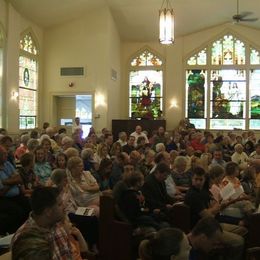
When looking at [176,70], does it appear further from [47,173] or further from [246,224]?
[246,224]

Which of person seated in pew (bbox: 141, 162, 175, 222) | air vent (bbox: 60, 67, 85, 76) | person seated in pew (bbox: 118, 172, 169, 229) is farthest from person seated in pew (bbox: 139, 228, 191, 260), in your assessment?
air vent (bbox: 60, 67, 85, 76)

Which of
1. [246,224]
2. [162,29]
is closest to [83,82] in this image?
[162,29]

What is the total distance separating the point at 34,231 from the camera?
228cm

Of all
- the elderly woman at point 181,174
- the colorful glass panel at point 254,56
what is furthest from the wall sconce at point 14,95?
the colorful glass panel at point 254,56

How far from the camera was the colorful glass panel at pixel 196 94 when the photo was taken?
51.0 feet

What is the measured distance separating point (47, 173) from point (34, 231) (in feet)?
11.6

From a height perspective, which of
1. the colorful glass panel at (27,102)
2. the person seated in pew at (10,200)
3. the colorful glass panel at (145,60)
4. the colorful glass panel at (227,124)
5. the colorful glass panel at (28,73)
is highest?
the colorful glass panel at (145,60)

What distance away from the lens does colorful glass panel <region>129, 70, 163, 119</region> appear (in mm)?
15594

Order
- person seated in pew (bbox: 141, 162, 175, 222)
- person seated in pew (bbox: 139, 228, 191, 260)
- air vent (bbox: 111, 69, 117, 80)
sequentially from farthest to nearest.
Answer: air vent (bbox: 111, 69, 117, 80) → person seated in pew (bbox: 141, 162, 175, 222) → person seated in pew (bbox: 139, 228, 191, 260)

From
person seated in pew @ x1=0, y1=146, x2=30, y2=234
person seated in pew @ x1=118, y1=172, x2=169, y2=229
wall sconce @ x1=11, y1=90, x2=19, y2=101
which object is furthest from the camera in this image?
wall sconce @ x1=11, y1=90, x2=19, y2=101

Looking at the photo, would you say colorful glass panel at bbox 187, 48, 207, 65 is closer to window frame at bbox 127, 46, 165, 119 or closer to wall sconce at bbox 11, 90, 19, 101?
window frame at bbox 127, 46, 165, 119

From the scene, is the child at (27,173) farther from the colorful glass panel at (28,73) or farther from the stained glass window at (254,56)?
the stained glass window at (254,56)

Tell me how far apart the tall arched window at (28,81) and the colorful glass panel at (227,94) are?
6.22 metres

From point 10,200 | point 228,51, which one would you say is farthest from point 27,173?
point 228,51
